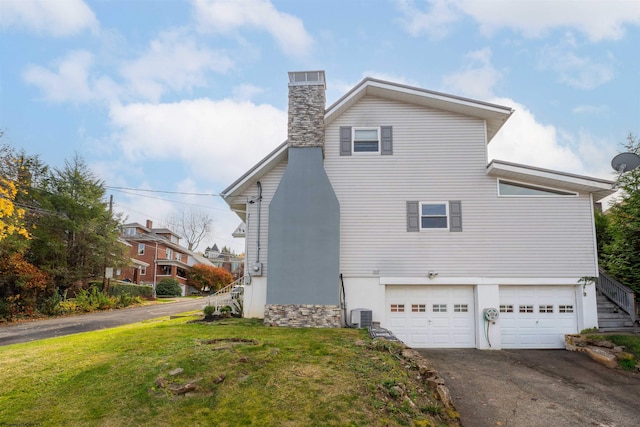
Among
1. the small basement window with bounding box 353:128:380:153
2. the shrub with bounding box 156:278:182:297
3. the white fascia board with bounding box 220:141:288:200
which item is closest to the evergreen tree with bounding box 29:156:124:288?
the shrub with bounding box 156:278:182:297

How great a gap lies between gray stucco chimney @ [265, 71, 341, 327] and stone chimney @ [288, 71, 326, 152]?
3 centimetres

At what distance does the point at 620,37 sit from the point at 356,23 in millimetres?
8669

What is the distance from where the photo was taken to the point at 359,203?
1332cm

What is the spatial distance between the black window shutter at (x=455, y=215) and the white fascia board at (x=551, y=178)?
60.1 inches

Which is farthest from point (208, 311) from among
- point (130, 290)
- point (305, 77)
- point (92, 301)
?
point (130, 290)

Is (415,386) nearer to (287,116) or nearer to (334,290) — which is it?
(334,290)

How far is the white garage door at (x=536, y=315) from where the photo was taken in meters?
12.6

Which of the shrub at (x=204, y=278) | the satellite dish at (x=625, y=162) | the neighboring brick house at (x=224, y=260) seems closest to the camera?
the satellite dish at (x=625, y=162)

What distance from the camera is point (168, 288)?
39594 mm

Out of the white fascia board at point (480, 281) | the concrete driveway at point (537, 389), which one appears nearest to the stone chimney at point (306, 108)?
the white fascia board at point (480, 281)

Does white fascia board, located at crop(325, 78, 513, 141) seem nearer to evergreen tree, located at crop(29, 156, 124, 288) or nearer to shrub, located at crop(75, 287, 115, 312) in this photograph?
shrub, located at crop(75, 287, 115, 312)

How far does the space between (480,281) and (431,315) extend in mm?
1948

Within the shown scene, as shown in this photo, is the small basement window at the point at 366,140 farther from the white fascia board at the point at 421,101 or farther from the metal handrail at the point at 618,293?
the metal handrail at the point at 618,293

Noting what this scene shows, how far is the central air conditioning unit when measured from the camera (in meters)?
12.2
